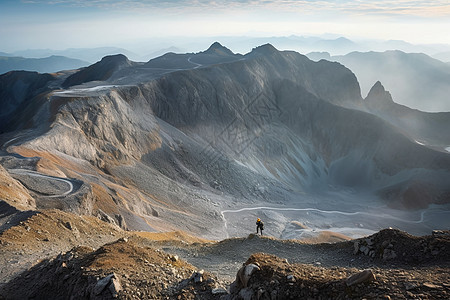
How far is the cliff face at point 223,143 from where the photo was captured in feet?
159

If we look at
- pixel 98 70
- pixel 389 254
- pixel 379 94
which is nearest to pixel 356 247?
pixel 389 254

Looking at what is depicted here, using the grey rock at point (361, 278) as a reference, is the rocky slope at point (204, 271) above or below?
below

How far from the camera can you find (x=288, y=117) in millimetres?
102062

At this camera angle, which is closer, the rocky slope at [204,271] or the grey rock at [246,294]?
the rocky slope at [204,271]

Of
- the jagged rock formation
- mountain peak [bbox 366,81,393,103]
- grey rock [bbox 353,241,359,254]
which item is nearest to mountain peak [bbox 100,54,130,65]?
the jagged rock formation

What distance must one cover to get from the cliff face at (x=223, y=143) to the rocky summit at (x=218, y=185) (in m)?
0.35

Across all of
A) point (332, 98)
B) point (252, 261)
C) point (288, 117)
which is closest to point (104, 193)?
point (252, 261)

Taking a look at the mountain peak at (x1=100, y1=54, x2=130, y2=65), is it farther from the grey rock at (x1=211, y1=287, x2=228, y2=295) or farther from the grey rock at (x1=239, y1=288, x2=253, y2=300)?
the grey rock at (x1=239, y1=288, x2=253, y2=300)

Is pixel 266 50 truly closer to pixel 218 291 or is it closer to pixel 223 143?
pixel 223 143

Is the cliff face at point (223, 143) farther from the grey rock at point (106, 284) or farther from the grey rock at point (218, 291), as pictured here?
the grey rock at point (218, 291)

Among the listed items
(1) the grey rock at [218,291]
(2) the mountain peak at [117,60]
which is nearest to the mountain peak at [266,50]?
(2) the mountain peak at [117,60]

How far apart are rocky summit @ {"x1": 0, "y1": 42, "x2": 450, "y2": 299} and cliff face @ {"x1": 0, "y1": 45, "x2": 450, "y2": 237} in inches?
13.8

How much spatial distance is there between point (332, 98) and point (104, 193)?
93188 millimetres

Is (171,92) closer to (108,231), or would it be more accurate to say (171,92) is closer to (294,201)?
(294,201)
